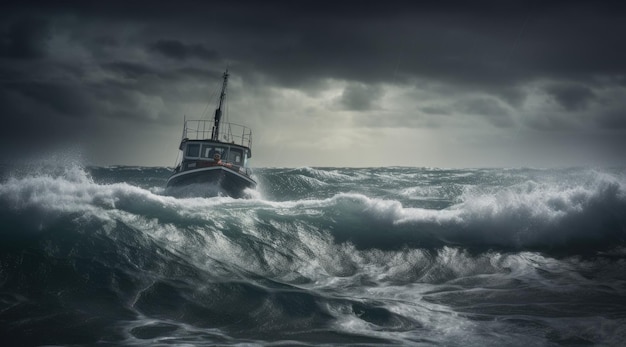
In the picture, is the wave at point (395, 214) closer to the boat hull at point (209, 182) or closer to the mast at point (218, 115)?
the boat hull at point (209, 182)

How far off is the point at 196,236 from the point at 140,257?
78.6 inches

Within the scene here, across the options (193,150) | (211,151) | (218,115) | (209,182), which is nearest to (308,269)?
(209,182)

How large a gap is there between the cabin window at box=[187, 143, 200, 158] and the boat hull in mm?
1675

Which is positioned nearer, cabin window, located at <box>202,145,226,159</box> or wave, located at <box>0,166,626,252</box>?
wave, located at <box>0,166,626,252</box>

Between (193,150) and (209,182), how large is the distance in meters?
3.05

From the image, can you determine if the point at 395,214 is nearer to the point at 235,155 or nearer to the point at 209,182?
the point at 209,182

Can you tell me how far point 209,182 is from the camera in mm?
18812

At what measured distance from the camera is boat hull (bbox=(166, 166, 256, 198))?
1881 cm

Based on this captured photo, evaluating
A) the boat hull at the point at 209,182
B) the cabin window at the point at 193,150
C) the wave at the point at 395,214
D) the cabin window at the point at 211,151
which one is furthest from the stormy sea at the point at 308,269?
the cabin window at the point at 193,150

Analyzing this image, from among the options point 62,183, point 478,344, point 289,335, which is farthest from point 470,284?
point 62,183

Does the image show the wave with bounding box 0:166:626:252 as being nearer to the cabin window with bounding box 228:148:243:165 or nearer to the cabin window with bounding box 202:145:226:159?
the cabin window with bounding box 202:145:226:159

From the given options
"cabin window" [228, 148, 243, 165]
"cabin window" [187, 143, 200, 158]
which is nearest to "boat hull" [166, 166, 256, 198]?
"cabin window" [187, 143, 200, 158]

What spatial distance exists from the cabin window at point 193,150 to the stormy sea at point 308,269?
211 inches

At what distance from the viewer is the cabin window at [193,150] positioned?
21109mm
